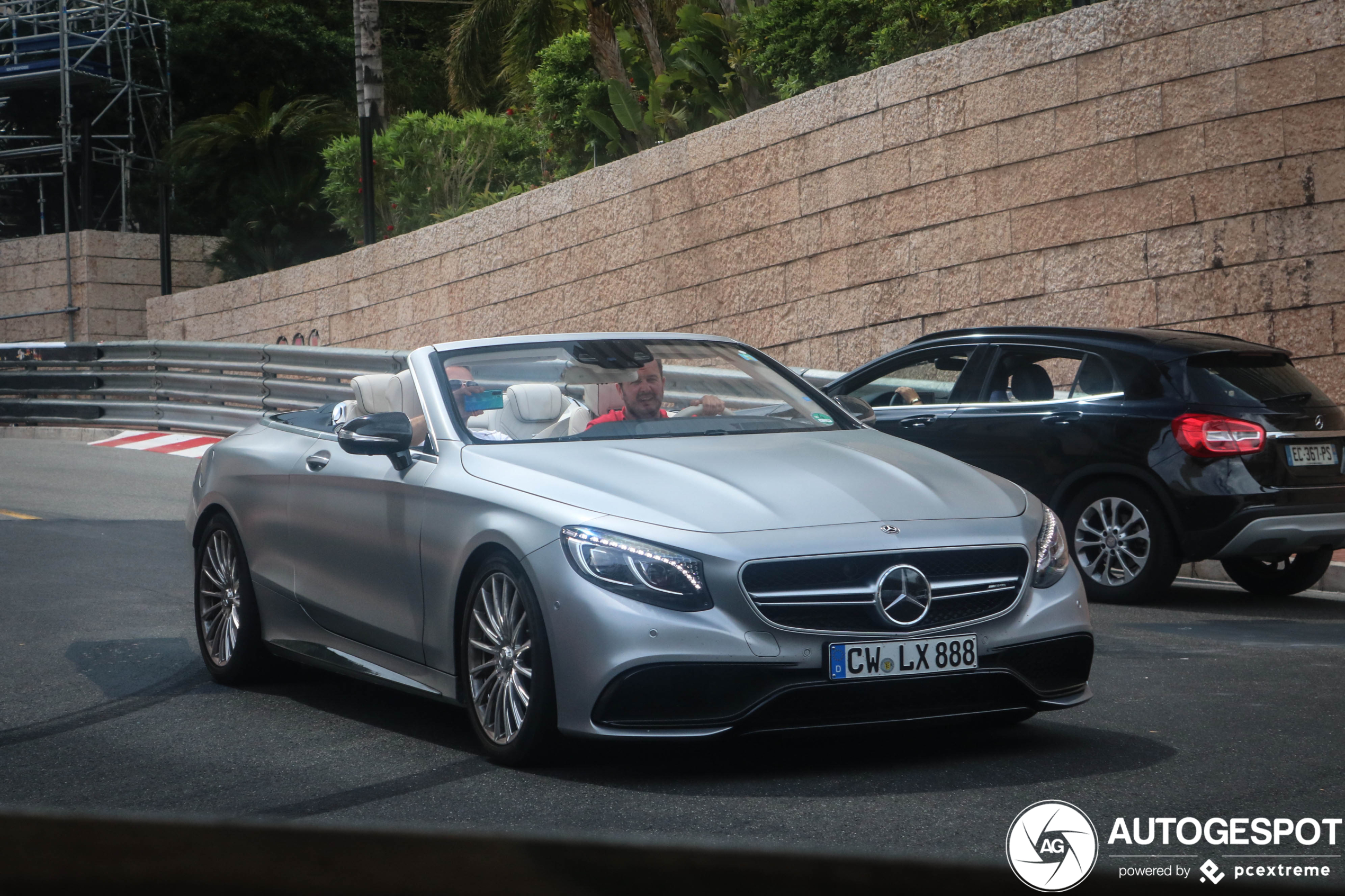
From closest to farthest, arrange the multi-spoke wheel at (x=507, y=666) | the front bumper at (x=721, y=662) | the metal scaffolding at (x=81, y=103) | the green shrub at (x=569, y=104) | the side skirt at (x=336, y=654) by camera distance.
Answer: the front bumper at (x=721, y=662)
the multi-spoke wheel at (x=507, y=666)
the side skirt at (x=336, y=654)
the green shrub at (x=569, y=104)
the metal scaffolding at (x=81, y=103)

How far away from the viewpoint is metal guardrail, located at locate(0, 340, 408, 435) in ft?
63.0

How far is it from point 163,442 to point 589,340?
1467cm

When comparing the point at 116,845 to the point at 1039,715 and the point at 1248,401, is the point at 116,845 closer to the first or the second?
the point at 1039,715

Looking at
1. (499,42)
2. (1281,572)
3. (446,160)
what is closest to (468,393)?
(1281,572)

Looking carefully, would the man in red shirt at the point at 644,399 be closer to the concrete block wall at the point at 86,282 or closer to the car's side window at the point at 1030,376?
the car's side window at the point at 1030,376

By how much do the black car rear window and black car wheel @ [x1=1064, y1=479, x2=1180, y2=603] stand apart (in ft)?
2.08

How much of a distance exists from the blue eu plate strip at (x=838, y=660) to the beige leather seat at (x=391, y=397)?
2.01 meters

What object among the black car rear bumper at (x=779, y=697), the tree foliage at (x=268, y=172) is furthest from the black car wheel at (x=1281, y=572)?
the tree foliage at (x=268, y=172)

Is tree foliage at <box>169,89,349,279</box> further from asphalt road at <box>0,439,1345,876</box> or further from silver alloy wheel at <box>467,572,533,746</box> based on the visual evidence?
silver alloy wheel at <box>467,572,533,746</box>

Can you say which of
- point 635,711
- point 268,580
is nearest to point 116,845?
point 635,711

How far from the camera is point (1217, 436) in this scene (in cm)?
880

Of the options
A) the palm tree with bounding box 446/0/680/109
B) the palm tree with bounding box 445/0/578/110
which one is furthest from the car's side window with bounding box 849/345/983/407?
the palm tree with bounding box 445/0/578/110

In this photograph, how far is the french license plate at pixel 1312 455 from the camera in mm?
8742

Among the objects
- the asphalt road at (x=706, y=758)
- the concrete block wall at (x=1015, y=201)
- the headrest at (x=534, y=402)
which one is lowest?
the asphalt road at (x=706, y=758)
